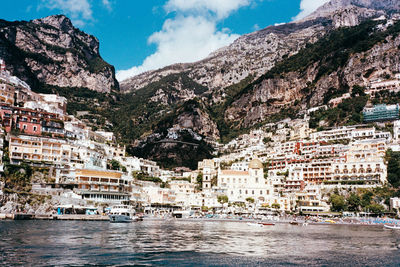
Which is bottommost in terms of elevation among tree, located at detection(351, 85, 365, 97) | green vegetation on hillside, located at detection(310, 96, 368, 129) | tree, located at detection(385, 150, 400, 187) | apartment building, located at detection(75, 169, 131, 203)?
apartment building, located at detection(75, 169, 131, 203)

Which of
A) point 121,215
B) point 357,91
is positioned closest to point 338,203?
point 121,215

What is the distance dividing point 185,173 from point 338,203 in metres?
69.0

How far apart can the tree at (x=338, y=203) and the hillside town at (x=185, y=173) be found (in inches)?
107

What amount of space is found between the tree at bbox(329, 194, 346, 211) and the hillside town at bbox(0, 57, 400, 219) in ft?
8.95

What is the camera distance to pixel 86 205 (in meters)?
87.6

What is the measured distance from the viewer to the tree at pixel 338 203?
333ft

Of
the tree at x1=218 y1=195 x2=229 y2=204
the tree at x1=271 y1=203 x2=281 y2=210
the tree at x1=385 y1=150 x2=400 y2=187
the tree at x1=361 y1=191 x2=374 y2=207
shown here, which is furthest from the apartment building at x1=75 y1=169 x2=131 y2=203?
the tree at x1=385 y1=150 x2=400 y2=187

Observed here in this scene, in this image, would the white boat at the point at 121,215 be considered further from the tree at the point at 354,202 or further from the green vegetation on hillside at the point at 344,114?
the green vegetation on hillside at the point at 344,114

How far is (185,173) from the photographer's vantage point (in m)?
158

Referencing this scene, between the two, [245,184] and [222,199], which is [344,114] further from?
[222,199]

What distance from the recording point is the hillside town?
9004cm

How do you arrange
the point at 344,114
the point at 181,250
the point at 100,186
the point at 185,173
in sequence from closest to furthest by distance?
1. the point at 181,250
2. the point at 100,186
3. the point at 344,114
4. the point at 185,173

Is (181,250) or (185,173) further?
(185,173)

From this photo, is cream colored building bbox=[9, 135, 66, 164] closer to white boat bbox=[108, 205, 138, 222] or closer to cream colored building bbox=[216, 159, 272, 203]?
white boat bbox=[108, 205, 138, 222]
